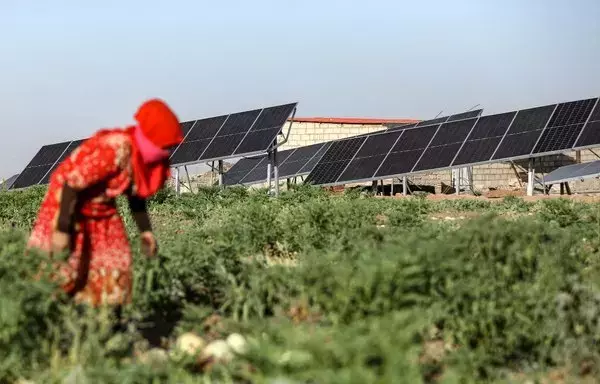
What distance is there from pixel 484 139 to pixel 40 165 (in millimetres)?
9518

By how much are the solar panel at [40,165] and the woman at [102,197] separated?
17310 millimetres

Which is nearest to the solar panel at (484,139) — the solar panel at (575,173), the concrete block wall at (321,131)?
the solar panel at (575,173)

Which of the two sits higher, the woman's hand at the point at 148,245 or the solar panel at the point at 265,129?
the solar panel at the point at 265,129

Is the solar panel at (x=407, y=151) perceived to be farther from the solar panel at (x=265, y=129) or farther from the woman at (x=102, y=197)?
the woman at (x=102, y=197)

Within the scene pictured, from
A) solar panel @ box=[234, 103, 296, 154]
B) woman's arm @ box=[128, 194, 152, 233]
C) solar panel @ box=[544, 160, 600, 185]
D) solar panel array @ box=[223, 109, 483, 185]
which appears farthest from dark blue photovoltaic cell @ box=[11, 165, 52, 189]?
woman's arm @ box=[128, 194, 152, 233]

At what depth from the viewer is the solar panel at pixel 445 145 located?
20.2 meters

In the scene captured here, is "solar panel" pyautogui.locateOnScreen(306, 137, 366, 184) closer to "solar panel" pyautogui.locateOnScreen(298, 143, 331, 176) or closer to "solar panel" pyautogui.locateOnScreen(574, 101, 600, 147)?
"solar panel" pyautogui.locateOnScreen(298, 143, 331, 176)

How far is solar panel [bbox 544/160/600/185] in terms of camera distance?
66.6ft

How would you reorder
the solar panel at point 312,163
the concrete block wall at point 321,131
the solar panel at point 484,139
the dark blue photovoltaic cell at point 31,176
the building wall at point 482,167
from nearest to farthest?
the solar panel at point 484,139
the dark blue photovoltaic cell at point 31,176
the solar panel at point 312,163
the building wall at point 482,167
the concrete block wall at point 321,131

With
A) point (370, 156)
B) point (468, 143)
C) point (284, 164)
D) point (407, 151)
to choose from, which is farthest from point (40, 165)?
point (468, 143)

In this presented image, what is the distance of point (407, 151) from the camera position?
69.2 feet

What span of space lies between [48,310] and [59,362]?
294 millimetres

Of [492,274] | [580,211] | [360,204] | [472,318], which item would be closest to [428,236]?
[492,274]

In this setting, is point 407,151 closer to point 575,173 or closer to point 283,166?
point 575,173
